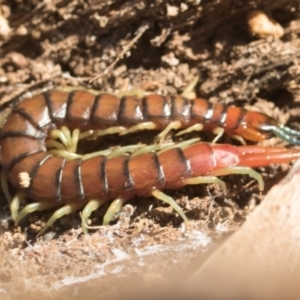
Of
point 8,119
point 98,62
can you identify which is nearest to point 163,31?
point 98,62

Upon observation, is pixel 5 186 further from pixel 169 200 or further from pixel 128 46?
pixel 128 46

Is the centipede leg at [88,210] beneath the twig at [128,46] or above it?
beneath

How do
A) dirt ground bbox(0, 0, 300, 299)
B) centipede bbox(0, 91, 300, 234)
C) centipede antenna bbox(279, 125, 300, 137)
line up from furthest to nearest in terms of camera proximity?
centipede antenna bbox(279, 125, 300, 137) → centipede bbox(0, 91, 300, 234) → dirt ground bbox(0, 0, 300, 299)

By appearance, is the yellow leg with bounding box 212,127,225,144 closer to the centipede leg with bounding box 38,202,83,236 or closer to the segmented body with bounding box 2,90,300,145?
the segmented body with bounding box 2,90,300,145

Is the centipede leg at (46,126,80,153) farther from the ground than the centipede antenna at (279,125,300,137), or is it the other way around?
the centipede leg at (46,126,80,153)

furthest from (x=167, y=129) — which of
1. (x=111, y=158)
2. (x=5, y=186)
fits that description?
(x=5, y=186)

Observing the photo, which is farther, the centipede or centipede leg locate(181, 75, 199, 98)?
centipede leg locate(181, 75, 199, 98)

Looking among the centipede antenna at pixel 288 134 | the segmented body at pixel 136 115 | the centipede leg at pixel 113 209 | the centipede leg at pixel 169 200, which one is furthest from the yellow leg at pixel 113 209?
the centipede antenna at pixel 288 134

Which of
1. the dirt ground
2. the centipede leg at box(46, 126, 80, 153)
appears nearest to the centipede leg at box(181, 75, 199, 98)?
the dirt ground

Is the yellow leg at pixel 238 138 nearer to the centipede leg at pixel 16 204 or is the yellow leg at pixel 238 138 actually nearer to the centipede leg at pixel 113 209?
the centipede leg at pixel 113 209
